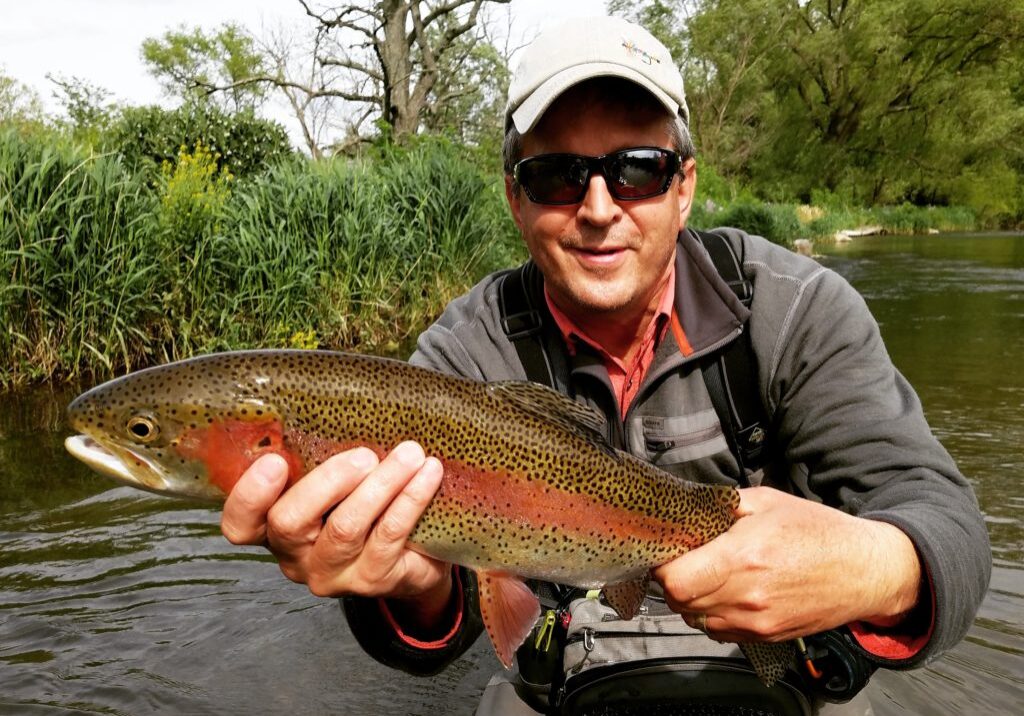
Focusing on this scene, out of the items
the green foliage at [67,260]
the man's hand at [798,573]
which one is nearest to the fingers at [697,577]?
the man's hand at [798,573]

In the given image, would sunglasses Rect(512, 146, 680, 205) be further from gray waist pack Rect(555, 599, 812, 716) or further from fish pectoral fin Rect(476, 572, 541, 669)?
gray waist pack Rect(555, 599, 812, 716)

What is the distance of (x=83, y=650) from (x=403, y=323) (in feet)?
22.0

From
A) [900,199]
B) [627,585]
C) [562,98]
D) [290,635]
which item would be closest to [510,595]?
[627,585]

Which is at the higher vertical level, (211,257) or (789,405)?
(211,257)

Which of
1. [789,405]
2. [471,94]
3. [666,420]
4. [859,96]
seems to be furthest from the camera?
[859,96]

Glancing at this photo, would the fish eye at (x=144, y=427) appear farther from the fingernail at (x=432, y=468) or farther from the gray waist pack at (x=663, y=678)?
the gray waist pack at (x=663, y=678)

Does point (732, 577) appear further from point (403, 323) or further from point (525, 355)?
point (403, 323)

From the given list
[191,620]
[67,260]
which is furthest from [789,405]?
[67,260]

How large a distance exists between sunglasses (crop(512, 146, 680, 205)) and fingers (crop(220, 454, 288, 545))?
118 centimetres

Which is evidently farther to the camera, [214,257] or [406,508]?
[214,257]

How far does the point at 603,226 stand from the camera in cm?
247

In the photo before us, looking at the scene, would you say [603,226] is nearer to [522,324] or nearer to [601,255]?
[601,255]

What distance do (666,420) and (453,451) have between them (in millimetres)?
756

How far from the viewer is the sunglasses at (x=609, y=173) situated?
8.04 ft
